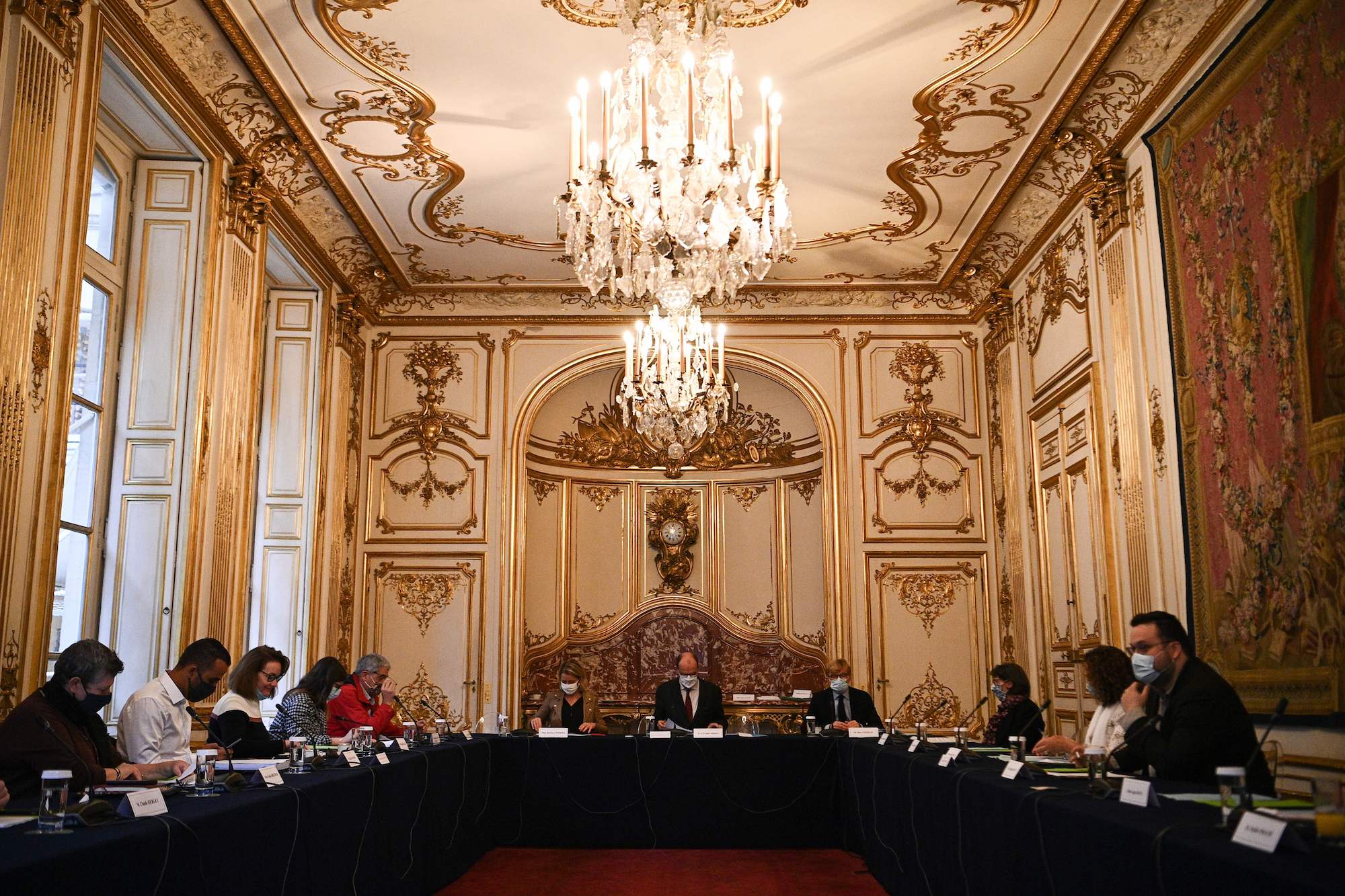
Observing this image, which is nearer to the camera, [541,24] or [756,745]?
[541,24]

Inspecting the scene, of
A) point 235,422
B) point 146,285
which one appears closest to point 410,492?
point 235,422

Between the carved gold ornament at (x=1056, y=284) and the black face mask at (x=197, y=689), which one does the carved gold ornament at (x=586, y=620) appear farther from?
the black face mask at (x=197, y=689)

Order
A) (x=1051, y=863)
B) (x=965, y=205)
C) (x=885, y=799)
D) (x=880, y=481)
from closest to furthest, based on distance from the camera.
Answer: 1. (x=1051, y=863)
2. (x=885, y=799)
3. (x=965, y=205)
4. (x=880, y=481)

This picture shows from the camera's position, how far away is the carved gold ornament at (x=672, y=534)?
11.4 meters

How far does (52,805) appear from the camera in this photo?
2.61m

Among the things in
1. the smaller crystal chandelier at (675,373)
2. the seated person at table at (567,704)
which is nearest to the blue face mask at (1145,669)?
the smaller crystal chandelier at (675,373)

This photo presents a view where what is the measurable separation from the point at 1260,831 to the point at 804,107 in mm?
5875

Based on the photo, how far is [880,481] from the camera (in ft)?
34.1

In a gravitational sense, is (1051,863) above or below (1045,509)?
below

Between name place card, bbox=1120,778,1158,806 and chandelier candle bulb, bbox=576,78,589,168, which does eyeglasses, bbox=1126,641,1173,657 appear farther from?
chandelier candle bulb, bbox=576,78,589,168

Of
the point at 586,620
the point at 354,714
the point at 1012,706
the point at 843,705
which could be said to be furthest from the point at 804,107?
the point at 586,620

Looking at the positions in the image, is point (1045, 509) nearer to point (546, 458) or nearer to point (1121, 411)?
point (1121, 411)

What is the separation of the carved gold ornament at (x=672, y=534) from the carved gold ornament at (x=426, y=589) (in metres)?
2.03

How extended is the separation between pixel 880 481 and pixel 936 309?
1.75 meters
